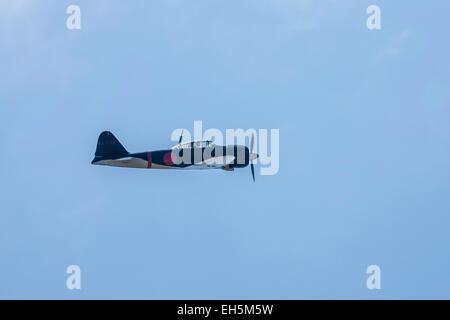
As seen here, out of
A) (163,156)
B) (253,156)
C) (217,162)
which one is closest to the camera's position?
(163,156)

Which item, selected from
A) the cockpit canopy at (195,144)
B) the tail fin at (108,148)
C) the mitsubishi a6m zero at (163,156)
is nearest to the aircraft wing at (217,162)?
the mitsubishi a6m zero at (163,156)

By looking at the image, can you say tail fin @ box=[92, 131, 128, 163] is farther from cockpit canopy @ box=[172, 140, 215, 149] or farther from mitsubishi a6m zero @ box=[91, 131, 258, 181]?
cockpit canopy @ box=[172, 140, 215, 149]

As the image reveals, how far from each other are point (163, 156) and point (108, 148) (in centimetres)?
516

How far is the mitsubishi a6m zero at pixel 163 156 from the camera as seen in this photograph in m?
81.4

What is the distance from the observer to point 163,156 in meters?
82.0

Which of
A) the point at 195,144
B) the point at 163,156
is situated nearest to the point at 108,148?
the point at 163,156

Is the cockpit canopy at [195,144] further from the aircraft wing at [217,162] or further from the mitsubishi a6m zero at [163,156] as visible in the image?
the aircraft wing at [217,162]

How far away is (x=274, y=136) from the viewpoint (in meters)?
80.3

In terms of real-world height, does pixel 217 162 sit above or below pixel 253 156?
below

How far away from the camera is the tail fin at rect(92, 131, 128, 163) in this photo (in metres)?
81.4

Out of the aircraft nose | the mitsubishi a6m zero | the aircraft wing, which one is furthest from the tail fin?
the aircraft nose

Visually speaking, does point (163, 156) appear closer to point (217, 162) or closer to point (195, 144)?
point (195, 144)
